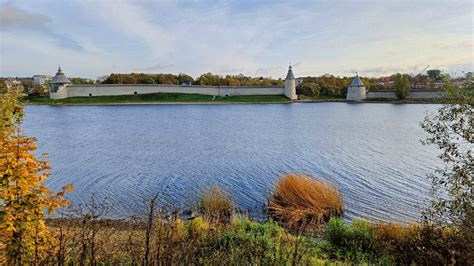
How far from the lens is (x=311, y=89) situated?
9138cm

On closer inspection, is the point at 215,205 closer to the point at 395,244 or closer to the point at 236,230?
the point at 236,230

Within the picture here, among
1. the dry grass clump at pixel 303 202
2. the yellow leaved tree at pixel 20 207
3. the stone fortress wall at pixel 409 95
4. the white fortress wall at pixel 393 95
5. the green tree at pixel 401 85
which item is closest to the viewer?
the yellow leaved tree at pixel 20 207

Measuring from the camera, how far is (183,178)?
1473 centimetres

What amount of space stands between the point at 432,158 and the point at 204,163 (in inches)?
431

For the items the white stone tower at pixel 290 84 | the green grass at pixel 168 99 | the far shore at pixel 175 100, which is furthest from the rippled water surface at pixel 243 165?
the white stone tower at pixel 290 84

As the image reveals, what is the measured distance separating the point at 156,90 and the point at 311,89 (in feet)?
122

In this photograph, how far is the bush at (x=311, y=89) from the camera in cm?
9112

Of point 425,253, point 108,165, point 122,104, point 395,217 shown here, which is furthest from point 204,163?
point 122,104

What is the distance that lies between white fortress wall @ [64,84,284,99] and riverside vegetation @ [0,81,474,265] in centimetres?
7895

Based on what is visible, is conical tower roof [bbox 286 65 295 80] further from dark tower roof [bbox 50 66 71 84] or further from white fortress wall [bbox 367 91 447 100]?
dark tower roof [bbox 50 66 71 84]

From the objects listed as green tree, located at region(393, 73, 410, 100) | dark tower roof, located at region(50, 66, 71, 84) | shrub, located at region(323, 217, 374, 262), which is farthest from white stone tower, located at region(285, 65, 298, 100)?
shrub, located at region(323, 217, 374, 262)

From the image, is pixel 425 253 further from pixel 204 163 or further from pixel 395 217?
pixel 204 163

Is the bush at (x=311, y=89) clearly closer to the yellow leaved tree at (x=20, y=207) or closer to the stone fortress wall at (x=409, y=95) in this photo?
the stone fortress wall at (x=409, y=95)

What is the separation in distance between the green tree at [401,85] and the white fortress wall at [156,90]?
25.4 metres
